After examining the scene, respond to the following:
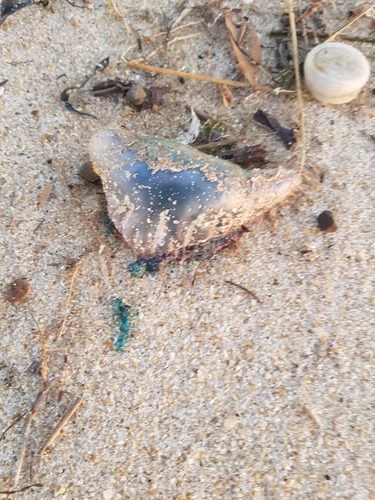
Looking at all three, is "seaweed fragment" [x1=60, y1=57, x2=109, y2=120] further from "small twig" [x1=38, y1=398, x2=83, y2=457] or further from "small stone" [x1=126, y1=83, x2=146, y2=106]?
"small twig" [x1=38, y1=398, x2=83, y2=457]

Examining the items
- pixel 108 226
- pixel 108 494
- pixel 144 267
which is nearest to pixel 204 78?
pixel 108 226

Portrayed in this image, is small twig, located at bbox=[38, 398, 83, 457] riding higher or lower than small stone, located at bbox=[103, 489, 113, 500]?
higher

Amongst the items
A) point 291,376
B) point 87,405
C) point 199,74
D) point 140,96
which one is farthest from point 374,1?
point 87,405

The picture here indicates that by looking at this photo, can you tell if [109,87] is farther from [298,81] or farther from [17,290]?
[17,290]

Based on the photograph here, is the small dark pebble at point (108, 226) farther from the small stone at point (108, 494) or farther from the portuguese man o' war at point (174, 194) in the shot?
the small stone at point (108, 494)

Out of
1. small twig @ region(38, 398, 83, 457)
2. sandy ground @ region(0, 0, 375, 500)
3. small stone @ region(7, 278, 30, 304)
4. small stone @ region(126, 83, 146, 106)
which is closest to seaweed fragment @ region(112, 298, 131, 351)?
sandy ground @ region(0, 0, 375, 500)
